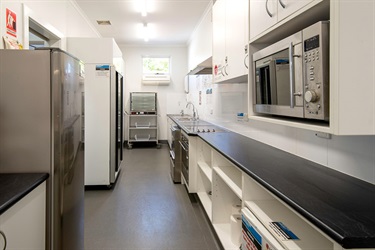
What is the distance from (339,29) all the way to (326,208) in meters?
0.66

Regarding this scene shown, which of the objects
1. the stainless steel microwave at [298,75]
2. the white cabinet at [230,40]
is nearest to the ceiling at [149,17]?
the white cabinet at [230,40]

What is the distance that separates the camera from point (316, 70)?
1080 mm

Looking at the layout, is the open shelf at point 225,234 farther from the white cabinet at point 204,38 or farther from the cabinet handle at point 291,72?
the white cabinet at point 204,38

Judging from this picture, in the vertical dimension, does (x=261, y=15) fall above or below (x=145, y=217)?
above

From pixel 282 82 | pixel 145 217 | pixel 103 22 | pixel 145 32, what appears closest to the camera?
pixel 282 82

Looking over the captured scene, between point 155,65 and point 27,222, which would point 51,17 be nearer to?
point 27,222

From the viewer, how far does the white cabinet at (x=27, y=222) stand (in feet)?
4.12

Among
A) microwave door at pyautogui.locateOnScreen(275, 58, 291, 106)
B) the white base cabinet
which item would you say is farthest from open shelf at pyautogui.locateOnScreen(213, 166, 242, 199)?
microwave door at pyautogui.locateOnScreen(275, 58, 291, 106)

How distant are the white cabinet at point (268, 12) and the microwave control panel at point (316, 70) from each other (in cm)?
17

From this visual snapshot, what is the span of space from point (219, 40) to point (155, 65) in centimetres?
541

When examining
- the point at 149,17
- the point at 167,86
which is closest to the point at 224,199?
the point at 149,17

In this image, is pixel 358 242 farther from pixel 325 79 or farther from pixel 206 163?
pixel 206 163

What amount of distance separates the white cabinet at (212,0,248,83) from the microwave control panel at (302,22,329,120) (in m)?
0.97

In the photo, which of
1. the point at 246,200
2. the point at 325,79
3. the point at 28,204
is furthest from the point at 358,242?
the point at 28,204
